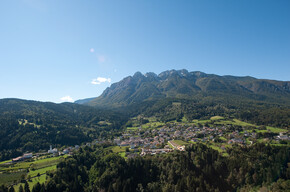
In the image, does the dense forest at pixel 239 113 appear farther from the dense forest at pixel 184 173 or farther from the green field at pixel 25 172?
the green field at pixel 25 172

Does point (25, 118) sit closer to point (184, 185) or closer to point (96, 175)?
point (96, 175)

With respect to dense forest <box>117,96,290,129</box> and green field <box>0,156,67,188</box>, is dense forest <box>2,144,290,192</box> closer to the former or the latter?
green field <box>0,156,67,188</box>

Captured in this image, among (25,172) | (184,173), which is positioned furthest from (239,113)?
(25,172)


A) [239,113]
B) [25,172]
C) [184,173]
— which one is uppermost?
[239,113]

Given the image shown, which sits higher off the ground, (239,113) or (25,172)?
(239,113)

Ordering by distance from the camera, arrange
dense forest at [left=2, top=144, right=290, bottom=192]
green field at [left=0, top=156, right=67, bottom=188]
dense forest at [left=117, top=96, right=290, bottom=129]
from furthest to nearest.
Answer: dense forest at [left=117, top=96, right=290, bottom=129]
green field at [left=0, top=156, right=67, bottom=188]
dense forest at [left=2, top=144, right=290, bottom=192]

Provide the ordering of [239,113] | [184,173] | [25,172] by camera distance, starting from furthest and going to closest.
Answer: [239,113]
[25,172]
[184,173]

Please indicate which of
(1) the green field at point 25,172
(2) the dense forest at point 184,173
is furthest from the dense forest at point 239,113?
(1) the green field at point 25,172

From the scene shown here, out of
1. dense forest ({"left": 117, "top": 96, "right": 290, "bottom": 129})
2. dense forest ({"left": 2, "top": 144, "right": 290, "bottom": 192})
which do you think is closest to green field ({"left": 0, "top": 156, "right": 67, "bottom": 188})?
dense forest ({"left": 2, "top": 144, "right": 290, "bottom": 192})

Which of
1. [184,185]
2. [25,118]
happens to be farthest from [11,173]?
[25,118]

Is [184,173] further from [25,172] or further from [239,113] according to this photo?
[239,113]
